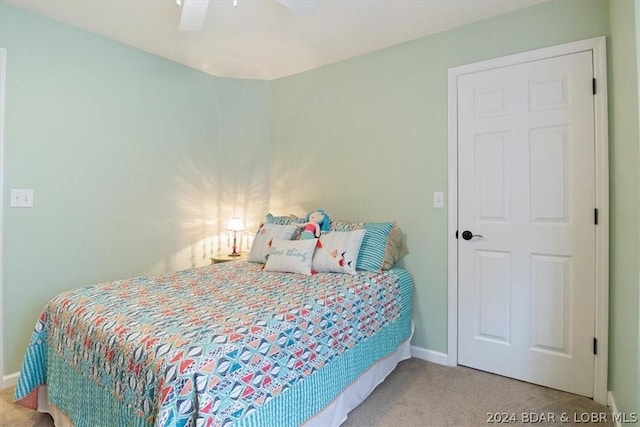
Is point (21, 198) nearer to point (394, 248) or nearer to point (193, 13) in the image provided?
point (193, 13)

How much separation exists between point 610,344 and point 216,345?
2121 mm

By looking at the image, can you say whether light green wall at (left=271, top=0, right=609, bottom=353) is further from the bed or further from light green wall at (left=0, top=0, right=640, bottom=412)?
the bed

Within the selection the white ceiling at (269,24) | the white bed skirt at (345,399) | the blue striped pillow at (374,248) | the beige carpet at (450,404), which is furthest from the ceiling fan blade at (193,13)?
the beige carpet at (450,404)

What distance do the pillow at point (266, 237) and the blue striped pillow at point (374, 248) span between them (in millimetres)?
561

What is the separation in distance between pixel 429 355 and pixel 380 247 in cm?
92

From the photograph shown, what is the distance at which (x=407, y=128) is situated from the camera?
8.68 feet

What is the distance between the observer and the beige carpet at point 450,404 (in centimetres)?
181

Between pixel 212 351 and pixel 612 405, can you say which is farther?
pixel 612 405

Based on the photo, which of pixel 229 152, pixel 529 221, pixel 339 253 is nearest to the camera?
pixel 529 221

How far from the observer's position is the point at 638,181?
54.1 inches

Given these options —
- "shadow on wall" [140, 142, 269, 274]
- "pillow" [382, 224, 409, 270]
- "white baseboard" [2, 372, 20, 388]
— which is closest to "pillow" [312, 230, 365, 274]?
"pillow" [382, 224, 409, 270]

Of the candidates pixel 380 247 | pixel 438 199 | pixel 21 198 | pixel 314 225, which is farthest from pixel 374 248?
pixel 21 198

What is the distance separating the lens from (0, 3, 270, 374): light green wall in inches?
87.5

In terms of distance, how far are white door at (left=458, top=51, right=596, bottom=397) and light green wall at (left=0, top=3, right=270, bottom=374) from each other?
200cm
